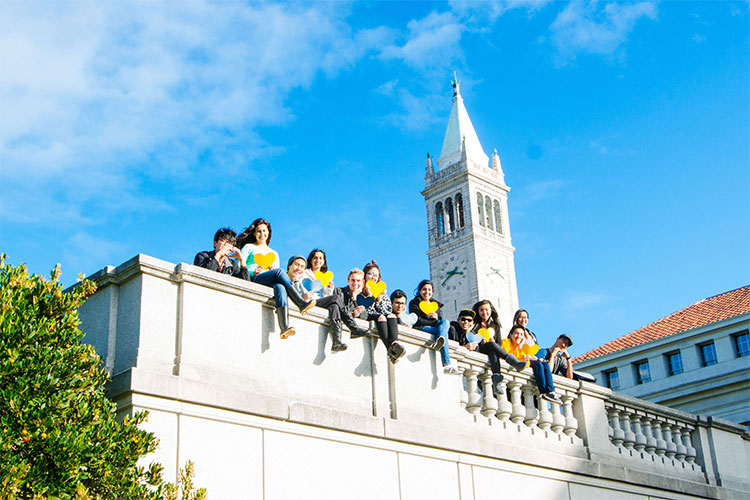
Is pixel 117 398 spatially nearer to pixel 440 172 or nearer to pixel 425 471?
pixel 425 471

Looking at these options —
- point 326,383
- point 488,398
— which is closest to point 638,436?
point 488,398

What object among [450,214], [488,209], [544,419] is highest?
[488,209]

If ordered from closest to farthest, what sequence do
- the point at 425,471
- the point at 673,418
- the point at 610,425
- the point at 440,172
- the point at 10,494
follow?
1. the point at 10,494
2. the point at 425,471
3. the point at 610,425
4. the point at 673,418
5. the point at 440,172

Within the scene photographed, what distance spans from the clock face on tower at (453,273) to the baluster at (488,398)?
98962mm

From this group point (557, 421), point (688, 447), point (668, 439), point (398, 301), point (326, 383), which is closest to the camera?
point (326, 383)

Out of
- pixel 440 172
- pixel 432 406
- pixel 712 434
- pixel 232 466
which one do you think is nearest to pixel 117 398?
pixel 232 466

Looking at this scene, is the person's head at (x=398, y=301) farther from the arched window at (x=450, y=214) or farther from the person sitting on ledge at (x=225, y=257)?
the arched window at (x=450, y=214)

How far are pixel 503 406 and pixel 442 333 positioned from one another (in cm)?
148

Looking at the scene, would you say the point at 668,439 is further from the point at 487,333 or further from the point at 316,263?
the point at 316,263

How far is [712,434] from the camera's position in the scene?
52.6 feet

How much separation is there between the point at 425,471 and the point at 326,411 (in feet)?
5.32

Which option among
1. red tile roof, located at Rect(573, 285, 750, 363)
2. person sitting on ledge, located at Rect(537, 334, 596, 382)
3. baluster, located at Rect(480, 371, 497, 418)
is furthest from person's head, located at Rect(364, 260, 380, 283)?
red tile roof, located at Rect(573, 285, 750, 363)

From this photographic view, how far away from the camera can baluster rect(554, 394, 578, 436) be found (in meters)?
13.4

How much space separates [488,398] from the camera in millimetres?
12312
